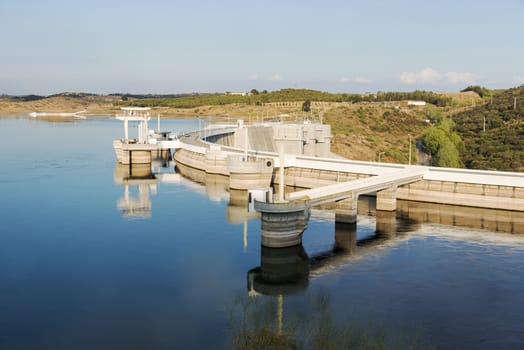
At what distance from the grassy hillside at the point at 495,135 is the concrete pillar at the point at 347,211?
54.4 meters

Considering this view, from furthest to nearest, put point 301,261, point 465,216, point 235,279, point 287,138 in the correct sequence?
1. point 287,138
2. point 465,216
3. point 301,261
4. point 235,279

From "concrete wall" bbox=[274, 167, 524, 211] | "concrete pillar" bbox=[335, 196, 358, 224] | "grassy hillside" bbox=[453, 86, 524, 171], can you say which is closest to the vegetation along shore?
"grassy hillside" bbox=[453, 86, 524, 171]

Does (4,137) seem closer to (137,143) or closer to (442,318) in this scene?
(137,143)

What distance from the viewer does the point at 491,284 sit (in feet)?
116

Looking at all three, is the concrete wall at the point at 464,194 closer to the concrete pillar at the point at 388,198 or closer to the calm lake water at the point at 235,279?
the calm lake water at the point at 235,279

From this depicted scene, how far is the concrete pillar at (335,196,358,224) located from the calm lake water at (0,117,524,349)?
1.21 meters

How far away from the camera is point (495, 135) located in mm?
111562

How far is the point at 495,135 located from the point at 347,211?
73.8m

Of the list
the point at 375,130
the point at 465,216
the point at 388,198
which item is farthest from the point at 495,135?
the point at 388,198

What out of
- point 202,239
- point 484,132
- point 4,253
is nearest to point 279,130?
point 484,132

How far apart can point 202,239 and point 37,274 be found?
13.5 metres

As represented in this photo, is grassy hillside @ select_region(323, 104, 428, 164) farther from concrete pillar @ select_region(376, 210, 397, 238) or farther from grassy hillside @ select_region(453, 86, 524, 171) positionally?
concrete pillar @ select_region(376, 210, 397, 238)

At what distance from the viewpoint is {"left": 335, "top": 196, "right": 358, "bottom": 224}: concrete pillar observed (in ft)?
163

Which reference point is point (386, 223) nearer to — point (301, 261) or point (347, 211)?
point (347, 211)
